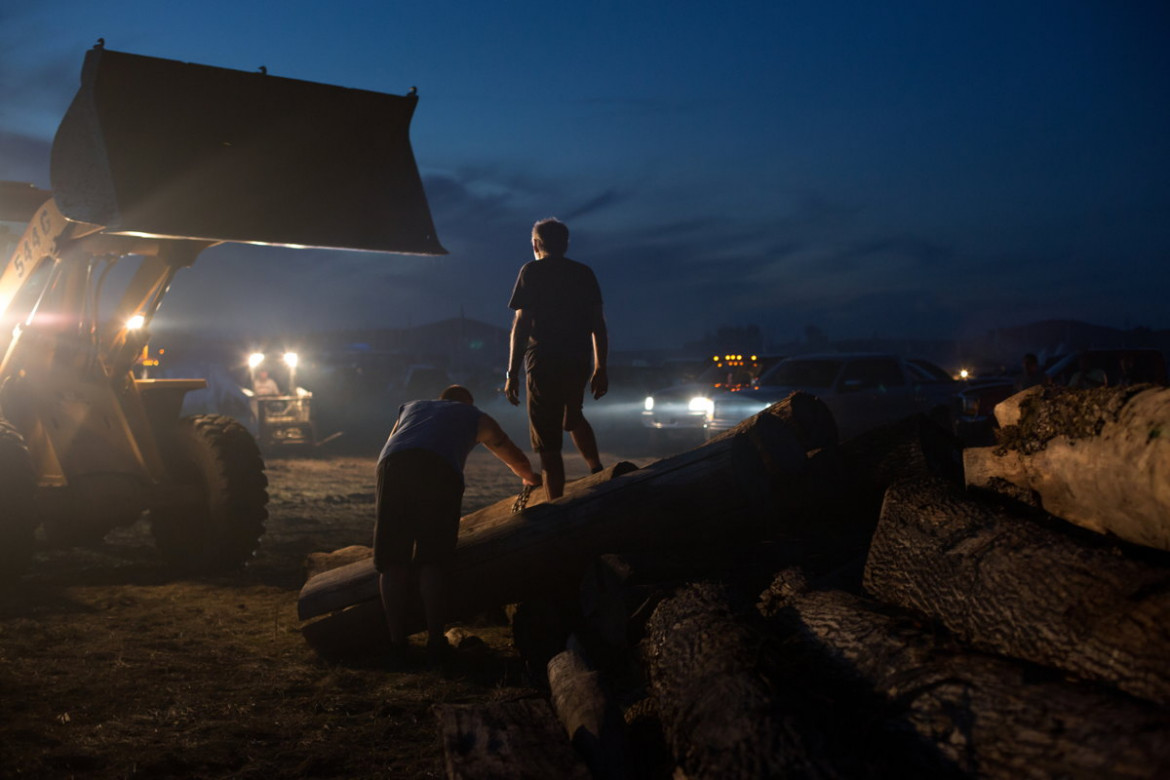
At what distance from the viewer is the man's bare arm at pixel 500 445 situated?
5000 millimetres

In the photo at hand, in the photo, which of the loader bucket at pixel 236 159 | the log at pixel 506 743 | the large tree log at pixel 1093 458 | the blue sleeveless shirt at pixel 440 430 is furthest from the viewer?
the loader bucket at pixel 236 159

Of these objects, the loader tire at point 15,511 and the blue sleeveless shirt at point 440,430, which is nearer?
the blue sleeveless shirt at point 440,430

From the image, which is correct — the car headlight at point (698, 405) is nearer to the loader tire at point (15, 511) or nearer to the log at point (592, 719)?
the loader tire at point (15, 511)

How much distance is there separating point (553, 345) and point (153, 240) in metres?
3.88

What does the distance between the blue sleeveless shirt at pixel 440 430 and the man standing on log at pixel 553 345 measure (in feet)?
1.30

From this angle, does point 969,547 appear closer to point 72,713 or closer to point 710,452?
point 710,452

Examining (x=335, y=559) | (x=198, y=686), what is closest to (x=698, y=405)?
(x=335, y=559)

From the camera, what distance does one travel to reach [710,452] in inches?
175

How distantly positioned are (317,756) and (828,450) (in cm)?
314

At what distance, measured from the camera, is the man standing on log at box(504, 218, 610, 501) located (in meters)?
5.12

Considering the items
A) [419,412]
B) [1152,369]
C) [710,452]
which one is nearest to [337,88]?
[419,412]

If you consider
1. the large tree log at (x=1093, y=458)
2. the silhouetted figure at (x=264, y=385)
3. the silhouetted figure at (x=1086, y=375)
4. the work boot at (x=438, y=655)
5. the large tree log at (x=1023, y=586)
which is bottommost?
the work boot at (x=438, y=655)

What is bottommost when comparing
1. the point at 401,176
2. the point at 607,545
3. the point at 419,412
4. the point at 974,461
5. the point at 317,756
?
the point at 317,756

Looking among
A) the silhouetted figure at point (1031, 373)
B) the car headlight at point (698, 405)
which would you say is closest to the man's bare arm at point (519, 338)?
the silhouetted figure at point (1031, 373)
